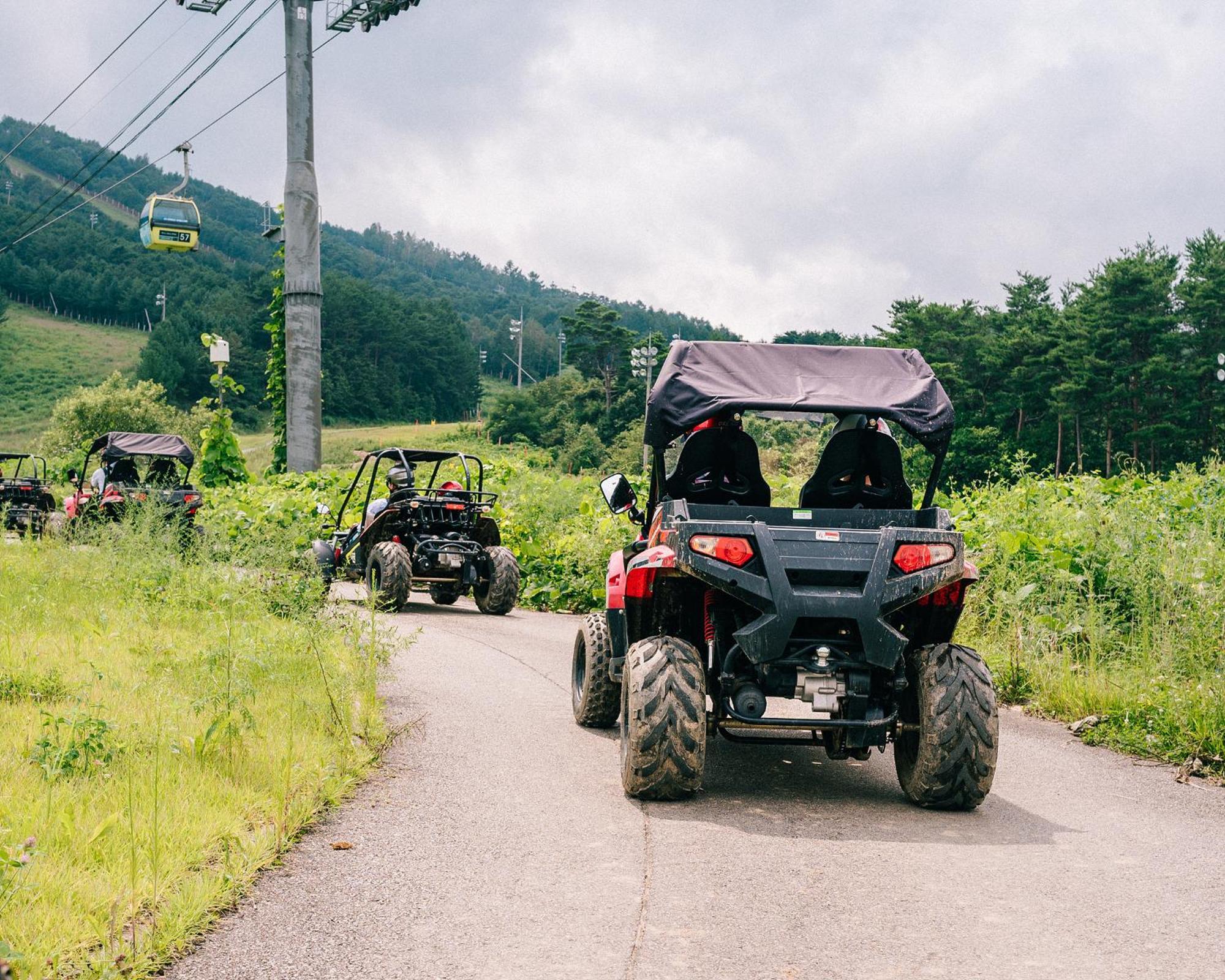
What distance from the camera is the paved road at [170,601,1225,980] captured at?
389 centimetres

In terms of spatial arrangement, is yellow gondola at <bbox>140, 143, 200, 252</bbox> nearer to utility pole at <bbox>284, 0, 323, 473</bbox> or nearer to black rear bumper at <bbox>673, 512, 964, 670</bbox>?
utility pole at <bbox>284, 0, 323, 473</bbox>

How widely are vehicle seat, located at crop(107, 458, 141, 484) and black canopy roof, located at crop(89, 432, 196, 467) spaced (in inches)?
5.8

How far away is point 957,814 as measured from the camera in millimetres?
5930

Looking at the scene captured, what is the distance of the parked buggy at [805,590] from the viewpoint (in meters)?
5.71

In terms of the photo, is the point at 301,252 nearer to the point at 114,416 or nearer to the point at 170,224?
the point at 170,224

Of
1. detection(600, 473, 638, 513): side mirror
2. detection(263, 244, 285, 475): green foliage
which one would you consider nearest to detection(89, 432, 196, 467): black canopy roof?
detection(263, 244, 285, 475): green foliage

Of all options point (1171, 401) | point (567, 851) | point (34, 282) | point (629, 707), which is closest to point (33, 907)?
point (567, 851)

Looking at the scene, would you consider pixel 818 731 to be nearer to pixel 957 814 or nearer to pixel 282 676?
pixel 957 814

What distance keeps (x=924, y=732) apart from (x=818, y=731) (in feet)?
1.67

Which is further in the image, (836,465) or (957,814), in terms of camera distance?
(836,465)

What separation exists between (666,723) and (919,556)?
1487 millimetres

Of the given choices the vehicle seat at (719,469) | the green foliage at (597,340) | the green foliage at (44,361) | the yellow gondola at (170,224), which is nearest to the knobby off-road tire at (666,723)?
the vehicle seat at (719,469)

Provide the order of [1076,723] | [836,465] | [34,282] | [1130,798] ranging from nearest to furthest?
1. [1130,798]
2. [836,465]
3. [1076,723]
4. [34,282]

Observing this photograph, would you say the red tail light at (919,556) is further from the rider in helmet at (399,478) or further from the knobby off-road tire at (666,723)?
the rider in helmet at (399,478)
